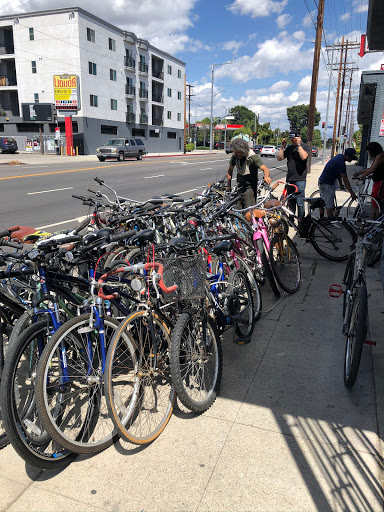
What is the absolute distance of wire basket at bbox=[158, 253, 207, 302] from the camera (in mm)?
2877

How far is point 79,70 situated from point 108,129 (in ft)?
23.8

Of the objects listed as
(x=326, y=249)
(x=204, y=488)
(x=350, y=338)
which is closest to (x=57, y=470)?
(x=204, y=488)

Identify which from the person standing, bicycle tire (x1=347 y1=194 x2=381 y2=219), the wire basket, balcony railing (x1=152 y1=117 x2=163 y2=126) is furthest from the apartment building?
the wire basket

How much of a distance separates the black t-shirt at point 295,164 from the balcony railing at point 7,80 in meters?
45.4

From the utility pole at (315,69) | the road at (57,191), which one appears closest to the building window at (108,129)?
the road at (57,191)

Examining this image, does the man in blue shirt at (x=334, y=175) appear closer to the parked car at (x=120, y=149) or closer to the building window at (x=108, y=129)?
the parked car at (x=120, y=149)

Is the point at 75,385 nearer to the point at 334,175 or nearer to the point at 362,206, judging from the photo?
the point at 334,175

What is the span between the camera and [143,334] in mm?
2807

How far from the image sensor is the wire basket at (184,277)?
288 centimetres

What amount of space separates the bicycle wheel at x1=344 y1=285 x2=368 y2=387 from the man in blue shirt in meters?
5.20

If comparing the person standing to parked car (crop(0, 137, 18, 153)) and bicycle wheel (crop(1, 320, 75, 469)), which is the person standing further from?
parked car (crop(0, 137, 18, 153))

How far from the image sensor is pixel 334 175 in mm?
8180

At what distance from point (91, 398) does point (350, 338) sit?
2.11 metres

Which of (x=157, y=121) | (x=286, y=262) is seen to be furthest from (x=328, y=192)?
(x=157, y=121)
